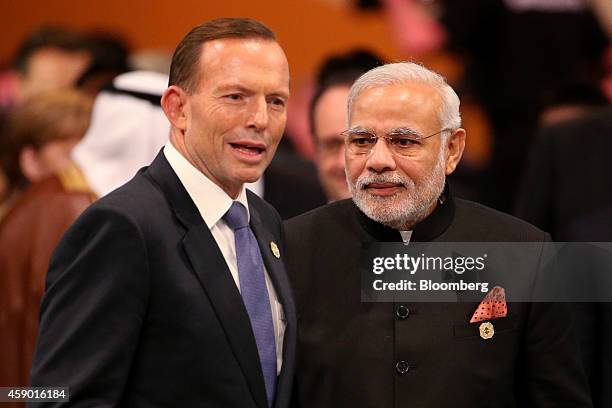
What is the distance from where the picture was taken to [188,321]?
8.27ft

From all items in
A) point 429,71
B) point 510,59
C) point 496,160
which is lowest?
point 429,71

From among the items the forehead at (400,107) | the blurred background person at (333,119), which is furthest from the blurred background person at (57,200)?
the forehead at (400,107)

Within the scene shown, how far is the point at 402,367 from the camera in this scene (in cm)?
276

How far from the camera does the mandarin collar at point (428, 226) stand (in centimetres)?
288

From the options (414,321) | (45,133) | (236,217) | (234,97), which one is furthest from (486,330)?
(45,133)

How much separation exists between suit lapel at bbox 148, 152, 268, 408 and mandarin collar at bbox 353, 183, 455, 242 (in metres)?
0.44

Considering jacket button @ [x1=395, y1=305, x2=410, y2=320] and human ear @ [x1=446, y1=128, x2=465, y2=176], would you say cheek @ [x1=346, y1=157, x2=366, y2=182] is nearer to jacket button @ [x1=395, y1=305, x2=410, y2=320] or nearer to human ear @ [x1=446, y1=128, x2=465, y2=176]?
human ear @ [x1=446, y1=128, x2=465, y2=176]

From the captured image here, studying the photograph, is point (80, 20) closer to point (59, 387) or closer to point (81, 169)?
point (81, 169)

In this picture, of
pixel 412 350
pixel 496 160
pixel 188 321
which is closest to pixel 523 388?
pixel 412 350

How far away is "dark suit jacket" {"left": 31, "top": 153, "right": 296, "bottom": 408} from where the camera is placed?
2.46 metres

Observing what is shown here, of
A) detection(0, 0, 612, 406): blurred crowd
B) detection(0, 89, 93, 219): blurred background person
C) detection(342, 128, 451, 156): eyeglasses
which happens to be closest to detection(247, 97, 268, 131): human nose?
detection(342, 128, 451, 156): eyeglasses

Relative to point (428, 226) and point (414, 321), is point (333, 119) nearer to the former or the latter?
point (428, 226)

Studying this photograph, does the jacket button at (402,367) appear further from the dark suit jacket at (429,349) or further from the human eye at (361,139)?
the human eye at (361,139)

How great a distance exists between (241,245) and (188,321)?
10.7 inches
